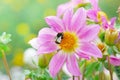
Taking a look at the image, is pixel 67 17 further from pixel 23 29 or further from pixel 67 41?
pixel 23 29

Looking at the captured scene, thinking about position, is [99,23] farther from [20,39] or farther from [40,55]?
[20,39]

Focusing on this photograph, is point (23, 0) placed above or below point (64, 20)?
above

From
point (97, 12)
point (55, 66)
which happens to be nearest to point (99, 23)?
point (97, 12)

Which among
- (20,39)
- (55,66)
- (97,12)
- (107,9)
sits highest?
(107,9)

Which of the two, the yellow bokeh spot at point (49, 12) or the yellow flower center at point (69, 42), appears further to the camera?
the yellow bokeh spot at point (49, 12)

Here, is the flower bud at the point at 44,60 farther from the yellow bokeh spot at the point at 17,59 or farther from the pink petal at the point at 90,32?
the yellow bokeh spot at the point at 17,59

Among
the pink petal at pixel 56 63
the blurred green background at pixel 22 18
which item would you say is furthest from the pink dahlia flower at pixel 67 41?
the blurred green background at pixel 22 18

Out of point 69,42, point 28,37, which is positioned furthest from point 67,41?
point 28,37
